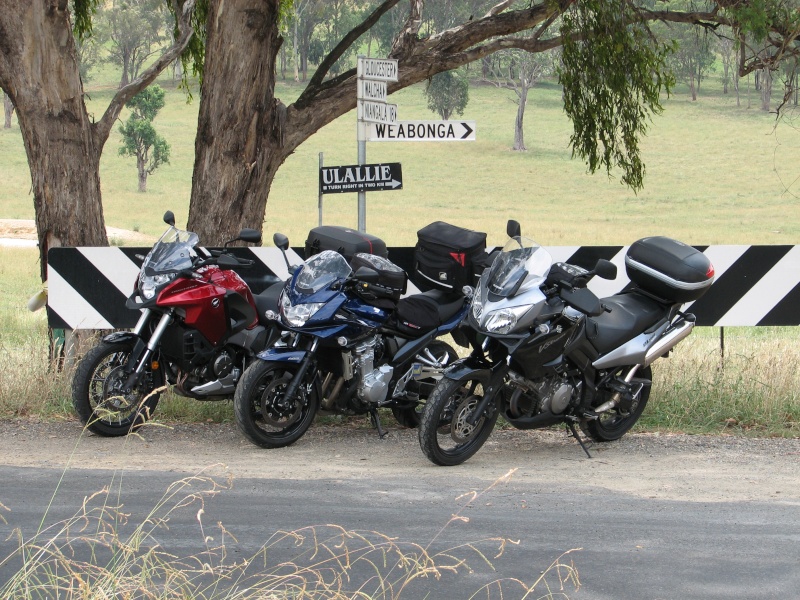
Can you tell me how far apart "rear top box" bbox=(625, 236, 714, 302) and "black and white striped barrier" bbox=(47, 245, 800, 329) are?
90 cm

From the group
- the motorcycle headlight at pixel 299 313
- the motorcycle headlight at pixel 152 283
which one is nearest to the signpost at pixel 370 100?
the motorcycle headlight at pixel 299 313

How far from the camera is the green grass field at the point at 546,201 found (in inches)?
331

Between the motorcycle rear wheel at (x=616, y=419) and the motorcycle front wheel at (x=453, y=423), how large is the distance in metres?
0.94

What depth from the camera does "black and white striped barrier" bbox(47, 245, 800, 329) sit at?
8.58 m

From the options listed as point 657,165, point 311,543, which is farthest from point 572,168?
point 311,543

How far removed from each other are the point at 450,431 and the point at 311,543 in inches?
75.6

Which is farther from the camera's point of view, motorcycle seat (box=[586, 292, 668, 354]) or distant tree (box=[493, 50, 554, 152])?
distant tree (box=[493, 50, 554, 152])

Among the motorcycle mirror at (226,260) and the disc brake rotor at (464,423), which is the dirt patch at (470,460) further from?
the motorcycle mirror at (226,260)

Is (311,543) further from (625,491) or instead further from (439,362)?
(439,362)

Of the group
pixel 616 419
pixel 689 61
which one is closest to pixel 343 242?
pixel 616 419

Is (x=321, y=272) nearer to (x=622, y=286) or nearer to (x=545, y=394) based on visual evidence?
(x=545, y=394)

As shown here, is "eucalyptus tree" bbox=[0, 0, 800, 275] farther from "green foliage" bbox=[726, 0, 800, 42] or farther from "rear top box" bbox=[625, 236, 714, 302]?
"rear top box" bbox=[625, 236, 714, 302]

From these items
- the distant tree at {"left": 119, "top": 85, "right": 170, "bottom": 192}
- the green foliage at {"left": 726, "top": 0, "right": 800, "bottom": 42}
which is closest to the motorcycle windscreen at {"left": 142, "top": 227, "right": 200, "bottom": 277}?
the green foliage at {"left": 726, "top": 0, "right": 800, "bottom": 42}

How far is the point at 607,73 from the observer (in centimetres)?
1088
